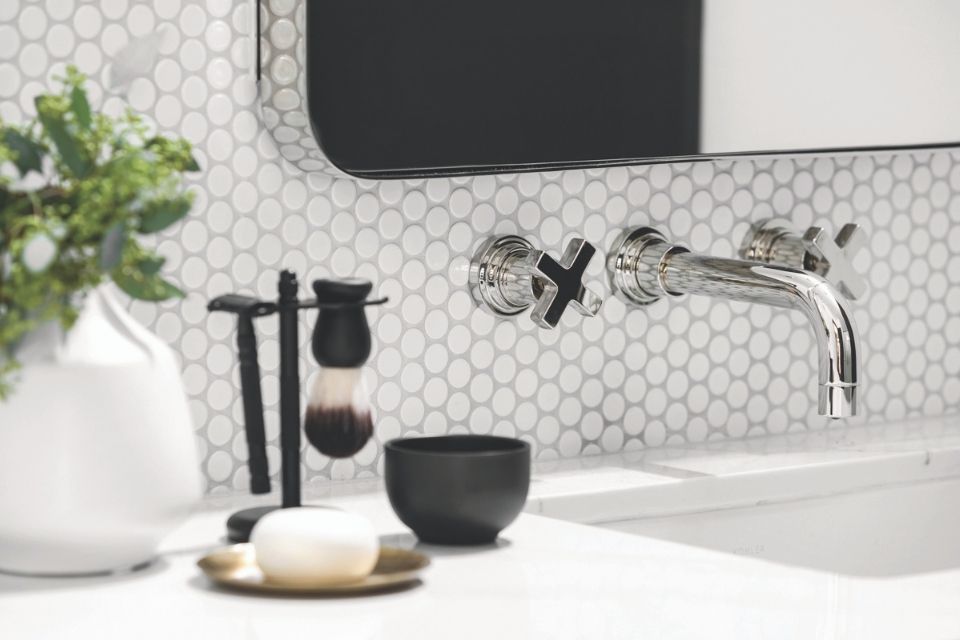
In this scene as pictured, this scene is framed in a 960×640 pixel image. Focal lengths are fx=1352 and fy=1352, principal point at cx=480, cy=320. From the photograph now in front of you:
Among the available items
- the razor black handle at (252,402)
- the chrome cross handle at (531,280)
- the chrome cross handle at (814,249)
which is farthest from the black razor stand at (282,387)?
the chrome cross handle at (814,249)

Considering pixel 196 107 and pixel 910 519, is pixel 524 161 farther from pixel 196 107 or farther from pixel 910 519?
pixel 910 519

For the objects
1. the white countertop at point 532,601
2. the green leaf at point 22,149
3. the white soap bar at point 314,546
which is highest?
the green leaf at point 22,149

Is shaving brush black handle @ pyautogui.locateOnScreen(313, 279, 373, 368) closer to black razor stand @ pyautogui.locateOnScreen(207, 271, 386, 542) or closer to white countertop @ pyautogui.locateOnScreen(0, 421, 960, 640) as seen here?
black razor stand @ pyautogui.locateOnScreen(207, 271, 386, 542)

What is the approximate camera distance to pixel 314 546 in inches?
25.4

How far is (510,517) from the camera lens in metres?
0.76

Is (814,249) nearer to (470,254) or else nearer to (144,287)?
(470,254)

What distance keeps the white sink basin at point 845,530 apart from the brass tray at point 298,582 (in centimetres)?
30

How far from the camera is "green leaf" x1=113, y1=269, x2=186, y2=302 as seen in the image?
674 millimetres

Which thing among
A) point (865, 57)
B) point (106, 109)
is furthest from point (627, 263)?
point (106, 109)

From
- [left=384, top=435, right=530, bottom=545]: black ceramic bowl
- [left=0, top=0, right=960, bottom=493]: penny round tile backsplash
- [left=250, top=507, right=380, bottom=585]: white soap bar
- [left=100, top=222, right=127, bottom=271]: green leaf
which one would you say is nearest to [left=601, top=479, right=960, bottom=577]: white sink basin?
[left=0, top=0, right=960, bottom=493]: penny round tile backsplash

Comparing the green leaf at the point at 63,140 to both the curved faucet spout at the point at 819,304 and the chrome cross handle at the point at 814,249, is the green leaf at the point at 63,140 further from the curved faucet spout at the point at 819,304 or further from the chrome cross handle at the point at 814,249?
the chrome cross handle at the point at 814,249

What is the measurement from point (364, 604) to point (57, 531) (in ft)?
0.51

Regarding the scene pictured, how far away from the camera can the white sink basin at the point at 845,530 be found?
3.33 ft

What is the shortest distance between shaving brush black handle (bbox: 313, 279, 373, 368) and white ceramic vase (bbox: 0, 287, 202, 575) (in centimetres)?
9
